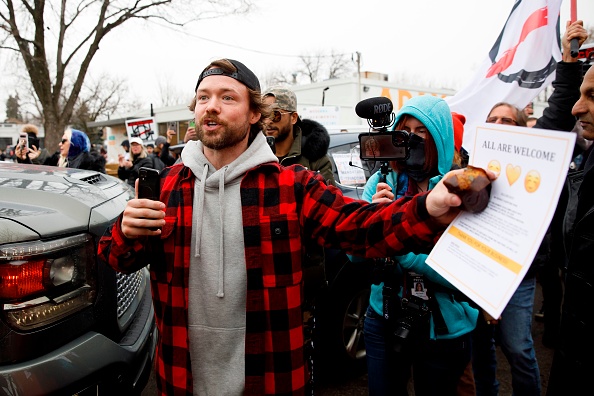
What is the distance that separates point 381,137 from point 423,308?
33.4 inches

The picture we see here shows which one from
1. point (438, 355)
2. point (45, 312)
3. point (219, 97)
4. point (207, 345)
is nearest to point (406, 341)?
point (438, 355)

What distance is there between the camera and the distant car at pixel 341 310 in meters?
2.96

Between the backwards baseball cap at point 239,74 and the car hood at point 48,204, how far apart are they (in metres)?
0.83

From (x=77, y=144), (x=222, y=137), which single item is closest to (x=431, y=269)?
(x=222, y=137)

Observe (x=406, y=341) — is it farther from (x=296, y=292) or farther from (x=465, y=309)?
(x=296, y=292)

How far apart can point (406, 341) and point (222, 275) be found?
100 cm

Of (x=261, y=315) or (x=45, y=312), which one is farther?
(x=45, y=312)

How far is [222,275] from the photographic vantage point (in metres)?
1.49

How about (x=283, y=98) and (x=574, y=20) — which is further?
(x=283, y=98)

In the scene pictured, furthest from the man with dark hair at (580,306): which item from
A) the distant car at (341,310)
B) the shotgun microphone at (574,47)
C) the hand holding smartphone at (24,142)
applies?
the hand holding smartphone at (24,142)

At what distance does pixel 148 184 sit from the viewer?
1.37 metres

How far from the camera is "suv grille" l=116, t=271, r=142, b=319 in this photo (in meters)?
2.13

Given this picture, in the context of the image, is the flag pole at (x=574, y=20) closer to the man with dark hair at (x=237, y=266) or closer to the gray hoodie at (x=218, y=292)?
the man with dark hair at (x=237, y=266)

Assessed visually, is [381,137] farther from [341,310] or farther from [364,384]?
[364,384]
